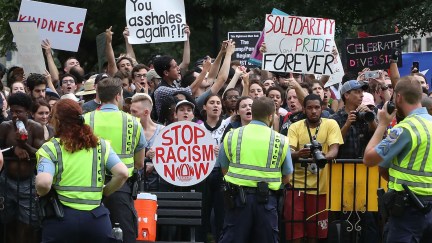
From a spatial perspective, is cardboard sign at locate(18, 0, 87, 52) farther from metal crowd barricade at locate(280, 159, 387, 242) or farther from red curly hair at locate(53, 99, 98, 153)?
red curly hair at locate(53, 99, 98, 153)

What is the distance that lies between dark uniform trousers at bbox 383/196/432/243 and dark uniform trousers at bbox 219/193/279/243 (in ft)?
5.85

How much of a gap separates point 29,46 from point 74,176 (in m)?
6.65

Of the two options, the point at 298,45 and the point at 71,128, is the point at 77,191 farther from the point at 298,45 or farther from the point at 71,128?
the point at 298,45

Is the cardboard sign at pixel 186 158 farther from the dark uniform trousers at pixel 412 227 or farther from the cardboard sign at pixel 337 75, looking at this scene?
the cardboard sign at pixel 337 75

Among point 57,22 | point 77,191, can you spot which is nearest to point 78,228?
point 77,191

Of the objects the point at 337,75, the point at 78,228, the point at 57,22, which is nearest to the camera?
the point at 78,228

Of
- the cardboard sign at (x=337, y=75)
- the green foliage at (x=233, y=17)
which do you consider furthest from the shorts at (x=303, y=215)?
the green foliage at (x=233, y=17)

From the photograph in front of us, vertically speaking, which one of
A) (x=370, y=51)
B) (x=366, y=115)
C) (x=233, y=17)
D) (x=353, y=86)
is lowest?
(x=366, y=115)

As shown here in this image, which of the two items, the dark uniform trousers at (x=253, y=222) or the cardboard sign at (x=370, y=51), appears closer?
the dark uniform trousers at (x=253, y=222)

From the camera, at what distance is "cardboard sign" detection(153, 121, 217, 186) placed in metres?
14.0

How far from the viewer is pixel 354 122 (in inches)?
562

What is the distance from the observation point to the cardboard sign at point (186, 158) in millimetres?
14016

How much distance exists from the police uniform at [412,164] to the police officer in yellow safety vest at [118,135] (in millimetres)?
2384

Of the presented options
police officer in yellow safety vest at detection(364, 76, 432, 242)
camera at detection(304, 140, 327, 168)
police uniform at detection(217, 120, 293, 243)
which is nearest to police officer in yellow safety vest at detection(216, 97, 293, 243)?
police uniform at detection(217, 120, 293, 243)
